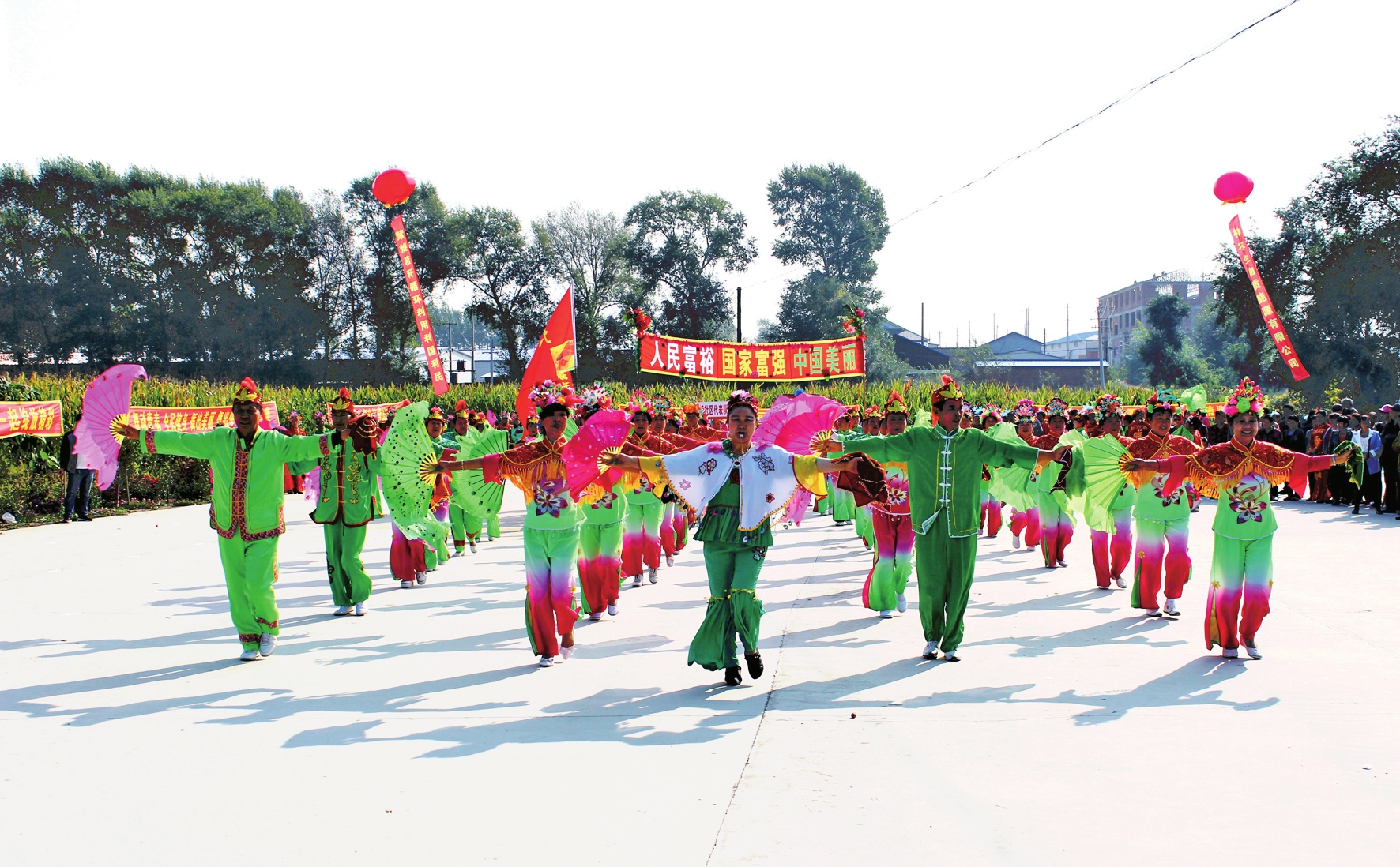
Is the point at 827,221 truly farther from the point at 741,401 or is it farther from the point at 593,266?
the point at 741,401

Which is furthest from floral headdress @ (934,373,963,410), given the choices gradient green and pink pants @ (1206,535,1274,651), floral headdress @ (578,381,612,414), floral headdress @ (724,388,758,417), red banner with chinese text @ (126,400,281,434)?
red banner with chinese text @ (126,400,281,434)

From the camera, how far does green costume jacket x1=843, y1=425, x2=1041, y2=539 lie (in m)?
6.70

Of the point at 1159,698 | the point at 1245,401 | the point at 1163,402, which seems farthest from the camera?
the point at 1163,402

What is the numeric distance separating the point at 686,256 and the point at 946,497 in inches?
1584

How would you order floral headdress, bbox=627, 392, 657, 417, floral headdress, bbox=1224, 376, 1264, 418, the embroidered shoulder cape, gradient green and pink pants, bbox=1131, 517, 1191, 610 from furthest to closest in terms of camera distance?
floral headdress, bbox=627, 392, 657, 417
gradient green and pink pants, bbox=1131, 517, 1191, 610
floral headdress, bbox=1224, 376, 1264, 418
the embroidered shoulder cape

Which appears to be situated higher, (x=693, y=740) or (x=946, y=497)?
(x=946, y=497)

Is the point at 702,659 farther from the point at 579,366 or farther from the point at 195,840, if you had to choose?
the point at 579,366

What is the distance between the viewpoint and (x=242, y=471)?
702 centimetres

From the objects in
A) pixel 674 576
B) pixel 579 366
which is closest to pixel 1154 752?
pixel 674 576

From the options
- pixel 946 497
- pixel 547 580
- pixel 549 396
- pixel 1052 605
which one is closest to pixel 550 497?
pixel 547 580

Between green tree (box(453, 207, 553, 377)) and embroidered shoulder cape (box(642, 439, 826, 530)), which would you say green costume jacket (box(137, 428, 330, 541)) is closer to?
embroidered shoulder cape (box(642, 439, 826, 530))

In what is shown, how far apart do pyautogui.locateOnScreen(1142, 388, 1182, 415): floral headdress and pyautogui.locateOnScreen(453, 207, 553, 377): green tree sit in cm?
3865

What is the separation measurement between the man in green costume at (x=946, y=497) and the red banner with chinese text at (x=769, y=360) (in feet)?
69.0

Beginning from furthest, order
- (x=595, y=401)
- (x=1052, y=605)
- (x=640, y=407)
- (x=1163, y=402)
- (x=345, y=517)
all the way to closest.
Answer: (x=640, y=407)
(x=1052, y=605)
(x=1163, y=402)
(x=345, y=517)
(x=595, y=401)
